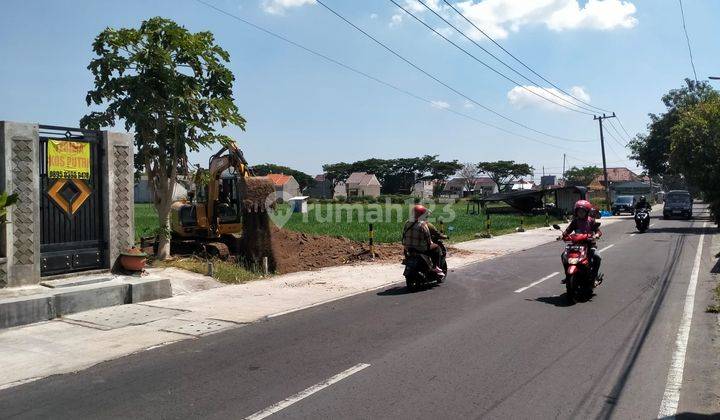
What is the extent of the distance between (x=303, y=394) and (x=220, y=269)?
28.0 feet

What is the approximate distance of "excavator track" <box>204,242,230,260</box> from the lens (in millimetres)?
16016

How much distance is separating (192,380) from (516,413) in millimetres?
3326

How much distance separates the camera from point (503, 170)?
353ft

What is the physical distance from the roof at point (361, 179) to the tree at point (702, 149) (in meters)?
73.4

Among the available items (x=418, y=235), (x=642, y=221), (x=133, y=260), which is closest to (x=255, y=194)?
(x=133, y=260)

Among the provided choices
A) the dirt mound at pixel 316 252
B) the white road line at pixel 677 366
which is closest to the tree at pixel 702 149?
the dirt mound at pixel 316 252

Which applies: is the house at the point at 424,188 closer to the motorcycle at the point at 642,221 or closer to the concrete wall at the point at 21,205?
the motorcycle at the point at 642,221

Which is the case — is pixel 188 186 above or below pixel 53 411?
above

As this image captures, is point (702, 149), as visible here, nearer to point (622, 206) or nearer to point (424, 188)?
point (622, 206)

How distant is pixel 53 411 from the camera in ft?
17.6

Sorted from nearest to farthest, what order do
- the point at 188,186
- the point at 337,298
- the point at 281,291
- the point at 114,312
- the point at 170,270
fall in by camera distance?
the point at 114,312 < the point at 337,298 < the point at 281,291 < the point at 170,270 < the point at 188,186

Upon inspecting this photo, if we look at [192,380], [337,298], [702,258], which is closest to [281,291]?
[337,298]

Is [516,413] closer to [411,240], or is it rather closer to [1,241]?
[411,240]

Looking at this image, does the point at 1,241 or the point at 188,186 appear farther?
the point at 188,186
